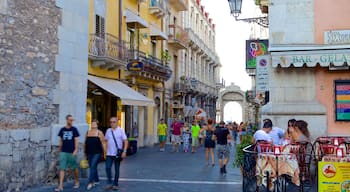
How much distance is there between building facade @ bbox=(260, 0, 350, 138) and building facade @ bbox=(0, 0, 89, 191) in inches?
205

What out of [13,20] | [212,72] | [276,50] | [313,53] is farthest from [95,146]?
[212,72]

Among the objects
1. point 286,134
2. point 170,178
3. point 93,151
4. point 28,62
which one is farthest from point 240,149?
point 28,62

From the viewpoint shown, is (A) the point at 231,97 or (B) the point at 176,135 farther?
(A) the point at 231,97

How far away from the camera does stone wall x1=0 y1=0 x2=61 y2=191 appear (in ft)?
31.1

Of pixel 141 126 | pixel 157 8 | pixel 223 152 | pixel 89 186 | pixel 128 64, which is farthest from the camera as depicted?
pixel 157 8

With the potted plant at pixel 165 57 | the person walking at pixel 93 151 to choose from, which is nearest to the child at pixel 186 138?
the potted plant at pixel 165 57

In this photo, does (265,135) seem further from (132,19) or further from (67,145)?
(132,19)

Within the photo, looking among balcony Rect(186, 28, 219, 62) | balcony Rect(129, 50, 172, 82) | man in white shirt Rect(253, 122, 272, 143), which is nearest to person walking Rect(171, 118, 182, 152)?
balcony Rect(129, 50, 172, 82)

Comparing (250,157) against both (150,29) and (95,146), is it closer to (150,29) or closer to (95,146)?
(95,146)

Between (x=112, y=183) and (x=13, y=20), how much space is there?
4.38 meters

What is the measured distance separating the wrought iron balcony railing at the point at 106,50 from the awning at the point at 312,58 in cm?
970

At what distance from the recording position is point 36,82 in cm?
1050

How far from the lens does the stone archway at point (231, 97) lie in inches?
2405

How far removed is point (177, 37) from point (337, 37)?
70.1 ft
